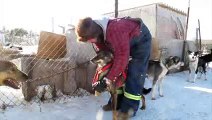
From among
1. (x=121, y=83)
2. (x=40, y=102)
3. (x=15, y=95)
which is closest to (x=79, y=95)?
(x=40, y=102)

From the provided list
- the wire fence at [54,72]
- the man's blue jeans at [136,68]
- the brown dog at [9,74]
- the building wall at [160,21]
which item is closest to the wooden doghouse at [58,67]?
the wire fence at [54,72]

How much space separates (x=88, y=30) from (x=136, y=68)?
0.80 meters

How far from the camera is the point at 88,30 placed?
272 centimetres

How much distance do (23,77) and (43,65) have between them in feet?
3.29

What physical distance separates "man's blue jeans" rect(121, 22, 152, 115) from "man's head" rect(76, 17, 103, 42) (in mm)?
512

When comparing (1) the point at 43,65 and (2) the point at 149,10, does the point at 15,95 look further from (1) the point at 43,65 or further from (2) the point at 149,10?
(2) the point at 149,10

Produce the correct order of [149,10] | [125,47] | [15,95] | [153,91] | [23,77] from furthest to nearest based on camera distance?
1. [149,10]
2. [153,91]
3. [15,95]
4. [23,77]
5. [125,47]

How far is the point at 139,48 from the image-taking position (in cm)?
325

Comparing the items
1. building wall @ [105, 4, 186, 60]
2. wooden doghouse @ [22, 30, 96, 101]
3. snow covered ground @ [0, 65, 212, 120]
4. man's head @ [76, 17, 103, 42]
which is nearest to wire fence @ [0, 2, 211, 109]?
wooden doghouse @ [22, 30, 96, 101]

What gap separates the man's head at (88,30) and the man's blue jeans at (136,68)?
512 mm

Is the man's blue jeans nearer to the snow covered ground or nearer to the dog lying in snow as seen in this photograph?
the snow covered ground

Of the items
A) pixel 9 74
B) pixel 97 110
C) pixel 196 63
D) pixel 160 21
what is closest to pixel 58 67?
pixel 97 110

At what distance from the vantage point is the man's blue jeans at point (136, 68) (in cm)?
318

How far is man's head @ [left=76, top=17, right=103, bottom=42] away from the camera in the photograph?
272 centimetres
